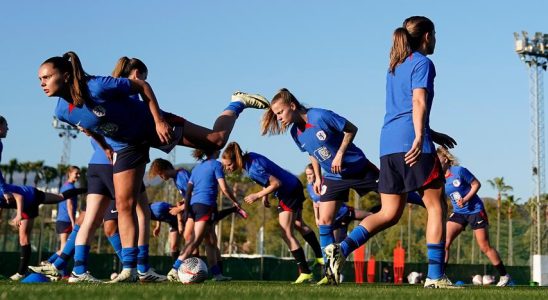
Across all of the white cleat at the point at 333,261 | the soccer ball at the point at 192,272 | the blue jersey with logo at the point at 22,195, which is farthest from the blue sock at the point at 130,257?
the blue jersey with logo at the point at 22,195

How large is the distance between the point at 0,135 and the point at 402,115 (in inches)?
291

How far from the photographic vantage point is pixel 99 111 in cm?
748

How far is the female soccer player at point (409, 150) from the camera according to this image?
7297 millimetres

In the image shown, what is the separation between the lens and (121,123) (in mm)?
7531

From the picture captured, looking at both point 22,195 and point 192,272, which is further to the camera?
point 22,195

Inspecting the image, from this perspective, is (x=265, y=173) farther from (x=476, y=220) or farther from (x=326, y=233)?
(x=476, y=220)

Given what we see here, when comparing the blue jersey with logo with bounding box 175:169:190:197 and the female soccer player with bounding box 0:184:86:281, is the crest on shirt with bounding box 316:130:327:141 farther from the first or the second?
the female soccer player with bounding box 0:184:86:281

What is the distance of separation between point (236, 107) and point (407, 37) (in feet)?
5.75

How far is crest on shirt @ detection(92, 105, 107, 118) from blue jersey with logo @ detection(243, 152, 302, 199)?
201 inches

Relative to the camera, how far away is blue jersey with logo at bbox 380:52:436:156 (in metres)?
7.42

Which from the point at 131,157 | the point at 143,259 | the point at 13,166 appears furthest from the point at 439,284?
the point at 13,166

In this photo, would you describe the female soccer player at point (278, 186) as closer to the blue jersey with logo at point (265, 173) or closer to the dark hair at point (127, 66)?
the blue jersey with logo at point (265, 173)

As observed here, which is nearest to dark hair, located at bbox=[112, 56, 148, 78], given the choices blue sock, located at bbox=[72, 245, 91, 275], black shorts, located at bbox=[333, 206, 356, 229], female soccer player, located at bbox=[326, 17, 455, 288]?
blue sock, located at bbox=[72, 245, 91, 275]

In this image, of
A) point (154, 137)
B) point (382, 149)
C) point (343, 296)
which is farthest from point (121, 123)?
point (343, 296)
